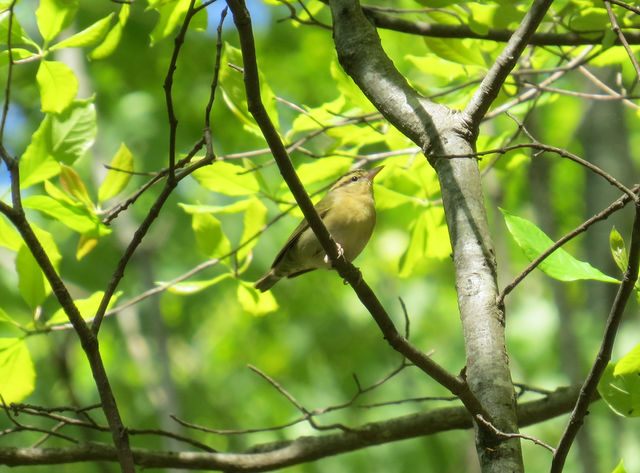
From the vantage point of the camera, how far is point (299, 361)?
31.8 ft

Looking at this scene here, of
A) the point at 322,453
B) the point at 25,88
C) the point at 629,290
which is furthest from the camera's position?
the point at 25,88

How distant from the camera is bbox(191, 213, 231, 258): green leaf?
3.13m

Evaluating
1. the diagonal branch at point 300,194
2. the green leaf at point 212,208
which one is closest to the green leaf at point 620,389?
the diagonal branch at point 300,194

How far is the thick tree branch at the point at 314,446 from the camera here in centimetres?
269

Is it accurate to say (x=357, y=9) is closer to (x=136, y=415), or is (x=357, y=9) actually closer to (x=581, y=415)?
(x=581, y=415)

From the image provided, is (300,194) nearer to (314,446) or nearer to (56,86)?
(56,86)

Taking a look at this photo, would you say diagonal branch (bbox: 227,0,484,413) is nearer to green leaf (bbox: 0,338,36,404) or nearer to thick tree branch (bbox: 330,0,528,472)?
thick tree branch (bbox: 330,0,528,472)

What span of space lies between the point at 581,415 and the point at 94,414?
6.55 m

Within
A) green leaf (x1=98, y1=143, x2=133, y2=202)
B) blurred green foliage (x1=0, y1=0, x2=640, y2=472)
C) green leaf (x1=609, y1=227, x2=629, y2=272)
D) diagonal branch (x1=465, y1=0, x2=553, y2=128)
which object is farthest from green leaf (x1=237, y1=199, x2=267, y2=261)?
green leaf (x1=609, y1=227, x2=629, y2=272)

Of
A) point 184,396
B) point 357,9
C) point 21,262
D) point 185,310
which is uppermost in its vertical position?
point 185,310

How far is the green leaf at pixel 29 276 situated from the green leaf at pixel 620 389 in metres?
1.74

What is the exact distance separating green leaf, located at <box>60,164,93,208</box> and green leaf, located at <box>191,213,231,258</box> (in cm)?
50

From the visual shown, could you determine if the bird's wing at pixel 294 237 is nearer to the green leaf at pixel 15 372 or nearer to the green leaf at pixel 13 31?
the green leaf at pixel 15 372

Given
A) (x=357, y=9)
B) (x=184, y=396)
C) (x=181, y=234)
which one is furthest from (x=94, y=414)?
(x=357, y=9)
